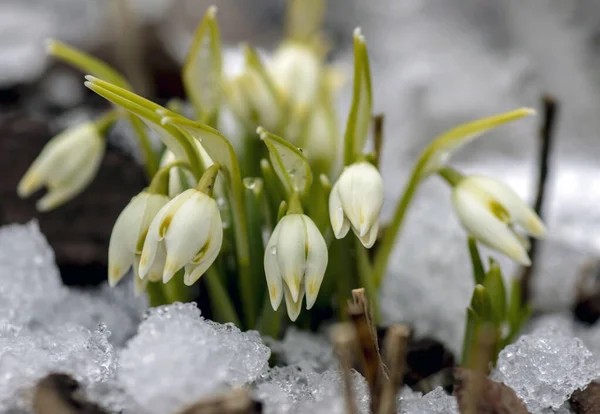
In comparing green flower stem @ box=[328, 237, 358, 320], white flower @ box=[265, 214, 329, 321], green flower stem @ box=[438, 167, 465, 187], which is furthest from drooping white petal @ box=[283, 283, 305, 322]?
green flower stem @ box=[438, 167, 465, 187]

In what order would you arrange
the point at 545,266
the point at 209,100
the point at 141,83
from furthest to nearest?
the point at 141,83
the point at 545,266
the point at 209,100

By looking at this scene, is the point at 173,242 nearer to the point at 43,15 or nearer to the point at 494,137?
the point at 494,137

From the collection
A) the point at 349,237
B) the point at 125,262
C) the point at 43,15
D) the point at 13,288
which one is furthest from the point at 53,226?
the point at 43,15

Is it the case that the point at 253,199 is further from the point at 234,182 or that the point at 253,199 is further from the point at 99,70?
the point at 99,70

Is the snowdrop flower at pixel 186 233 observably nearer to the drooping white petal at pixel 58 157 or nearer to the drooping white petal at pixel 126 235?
the drooping white petal at pixel 126 235

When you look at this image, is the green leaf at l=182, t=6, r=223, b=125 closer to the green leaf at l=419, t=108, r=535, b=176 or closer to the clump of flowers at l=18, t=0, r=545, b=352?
the clump of flowers at l=18, t=0, r=545, b=352

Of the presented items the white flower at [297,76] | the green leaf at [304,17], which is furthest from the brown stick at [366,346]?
the green leaf at [304,17]
